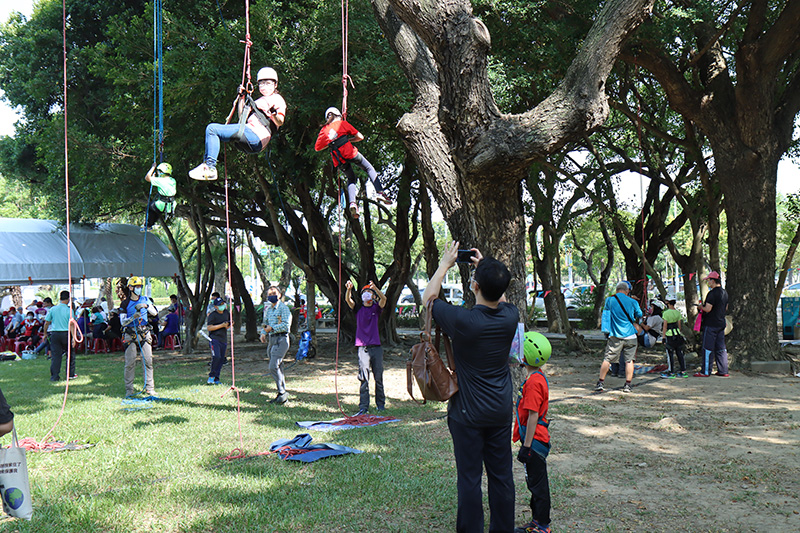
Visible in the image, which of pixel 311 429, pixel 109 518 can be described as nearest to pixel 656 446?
pixel 311 429

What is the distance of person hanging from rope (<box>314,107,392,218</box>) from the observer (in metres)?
6.80

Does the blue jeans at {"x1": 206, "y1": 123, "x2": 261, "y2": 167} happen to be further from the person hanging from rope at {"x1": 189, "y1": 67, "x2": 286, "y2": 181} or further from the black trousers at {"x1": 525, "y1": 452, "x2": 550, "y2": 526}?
the black trousers at {"x1": 525, "y1": 452, "x2": 550, "y2": 526}

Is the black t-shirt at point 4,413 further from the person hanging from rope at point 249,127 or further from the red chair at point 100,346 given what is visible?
the red chair at point 100,346

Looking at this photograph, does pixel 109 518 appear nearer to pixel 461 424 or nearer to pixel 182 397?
pixel 461 424

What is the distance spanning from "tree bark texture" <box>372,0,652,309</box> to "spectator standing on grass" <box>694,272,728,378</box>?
5620mm

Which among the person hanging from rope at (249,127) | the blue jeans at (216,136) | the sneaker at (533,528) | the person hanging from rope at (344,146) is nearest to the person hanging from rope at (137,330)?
the person hanging from rope at (344,146)

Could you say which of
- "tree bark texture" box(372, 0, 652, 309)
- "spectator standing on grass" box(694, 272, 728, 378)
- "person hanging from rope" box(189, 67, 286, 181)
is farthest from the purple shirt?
"spectator standing on grass" box(694, 272, 728, 378)

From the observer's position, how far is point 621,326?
9789 millimetres

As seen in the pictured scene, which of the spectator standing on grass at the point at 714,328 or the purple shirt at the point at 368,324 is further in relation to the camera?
the spectator standing on grass at the point at 714,328

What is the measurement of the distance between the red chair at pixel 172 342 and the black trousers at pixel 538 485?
19.6m

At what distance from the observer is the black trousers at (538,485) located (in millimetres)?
3869

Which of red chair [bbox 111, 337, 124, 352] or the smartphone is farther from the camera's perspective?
red chair [bbox 111, 337, 124, 352]

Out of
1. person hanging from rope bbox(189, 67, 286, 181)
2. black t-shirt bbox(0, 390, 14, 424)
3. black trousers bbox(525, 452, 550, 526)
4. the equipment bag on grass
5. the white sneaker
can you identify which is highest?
person hanging from rope bbox(189, 67, 286, 181)

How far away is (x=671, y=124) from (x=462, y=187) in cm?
1429
